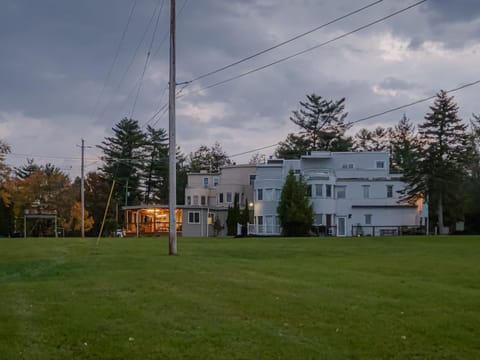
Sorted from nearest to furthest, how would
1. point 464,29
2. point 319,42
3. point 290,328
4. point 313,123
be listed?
point 290,328
point 464,29
point 319,42
point 313,123

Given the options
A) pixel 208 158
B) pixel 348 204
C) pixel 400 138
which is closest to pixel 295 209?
pixel 348 204

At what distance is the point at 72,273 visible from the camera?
1355 cm

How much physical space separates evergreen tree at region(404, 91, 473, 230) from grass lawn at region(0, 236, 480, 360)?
37441mm

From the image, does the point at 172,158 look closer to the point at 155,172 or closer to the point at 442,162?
the point at 442,162

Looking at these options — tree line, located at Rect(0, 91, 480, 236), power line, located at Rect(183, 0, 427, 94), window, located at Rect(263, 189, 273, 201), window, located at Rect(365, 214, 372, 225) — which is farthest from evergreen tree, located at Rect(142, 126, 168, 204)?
power line, located at Rect(183, 0, 427, 94)

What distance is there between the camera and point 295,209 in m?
44.8

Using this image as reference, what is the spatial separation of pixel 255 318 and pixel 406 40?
55.2 feet

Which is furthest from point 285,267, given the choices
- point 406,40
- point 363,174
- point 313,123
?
point 313,123

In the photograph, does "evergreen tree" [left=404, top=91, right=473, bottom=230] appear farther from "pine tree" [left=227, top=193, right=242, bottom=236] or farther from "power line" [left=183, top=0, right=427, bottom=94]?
"power line" [left=183, top=0, right=427, bottom=94]

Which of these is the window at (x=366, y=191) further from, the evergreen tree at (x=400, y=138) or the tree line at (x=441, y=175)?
the evergreen tree at (x=400, y=138)

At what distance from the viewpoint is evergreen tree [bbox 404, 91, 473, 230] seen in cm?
4969

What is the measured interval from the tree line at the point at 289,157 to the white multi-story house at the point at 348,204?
171 cm

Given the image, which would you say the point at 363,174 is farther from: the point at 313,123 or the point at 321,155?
the point at 313,123

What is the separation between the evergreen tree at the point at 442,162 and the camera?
163 ft
